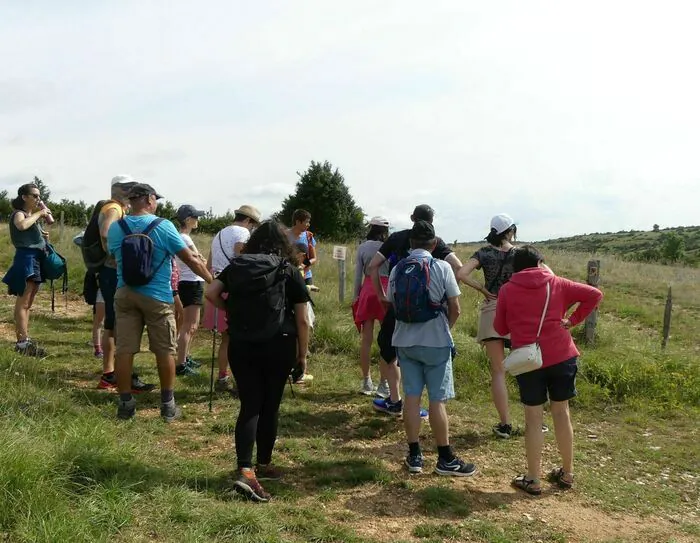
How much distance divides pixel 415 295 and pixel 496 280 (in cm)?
121

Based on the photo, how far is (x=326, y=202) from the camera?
33.2 metres

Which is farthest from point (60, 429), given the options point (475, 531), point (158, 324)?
point (475, 531)

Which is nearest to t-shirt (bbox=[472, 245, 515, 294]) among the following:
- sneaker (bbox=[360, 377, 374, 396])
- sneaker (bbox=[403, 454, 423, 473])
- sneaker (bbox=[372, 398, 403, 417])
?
sneaker (bbox=[372, 398, 403, 417])

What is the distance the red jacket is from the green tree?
28.5 m

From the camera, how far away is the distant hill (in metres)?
46.6

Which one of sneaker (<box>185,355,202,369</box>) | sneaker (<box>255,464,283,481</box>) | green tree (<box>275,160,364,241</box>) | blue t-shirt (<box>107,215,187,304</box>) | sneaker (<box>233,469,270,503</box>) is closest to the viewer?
sneaker (<box>233,469,270,503</box>)

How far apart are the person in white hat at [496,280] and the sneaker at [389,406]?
2.84ft

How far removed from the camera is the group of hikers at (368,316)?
379cm

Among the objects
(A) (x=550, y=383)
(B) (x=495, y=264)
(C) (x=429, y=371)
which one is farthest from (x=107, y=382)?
(A) (x=550, y=383)

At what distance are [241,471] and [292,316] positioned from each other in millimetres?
961

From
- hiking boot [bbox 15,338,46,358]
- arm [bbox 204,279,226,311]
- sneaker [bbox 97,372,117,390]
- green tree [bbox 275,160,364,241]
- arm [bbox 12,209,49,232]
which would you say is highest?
green tree [bbox 275,160,364,241]

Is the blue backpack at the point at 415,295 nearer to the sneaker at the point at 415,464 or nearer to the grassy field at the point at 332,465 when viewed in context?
the sneaker at the point at 415,464

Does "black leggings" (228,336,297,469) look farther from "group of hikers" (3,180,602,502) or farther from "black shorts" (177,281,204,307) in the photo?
"black shorts" (177,281,204,307)

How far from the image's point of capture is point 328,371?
723cm
